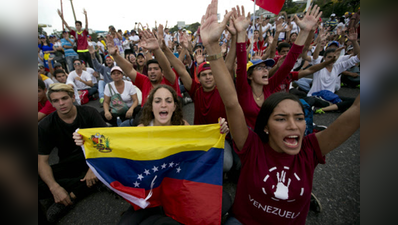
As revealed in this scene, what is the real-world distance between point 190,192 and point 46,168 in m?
1.98

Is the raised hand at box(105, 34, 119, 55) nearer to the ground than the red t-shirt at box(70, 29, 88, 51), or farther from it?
nearer to the ground

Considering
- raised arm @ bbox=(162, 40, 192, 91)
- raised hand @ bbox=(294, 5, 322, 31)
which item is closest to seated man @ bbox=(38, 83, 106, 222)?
raised arm @ bbox=(162, 40, 192, 91)

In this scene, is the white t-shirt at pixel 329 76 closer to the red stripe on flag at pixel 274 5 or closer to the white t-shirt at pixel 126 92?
the red stripe on flag at pixel 274 5

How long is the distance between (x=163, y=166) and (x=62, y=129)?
67.7 inches

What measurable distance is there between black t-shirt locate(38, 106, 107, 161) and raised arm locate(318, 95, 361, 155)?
9.25ft

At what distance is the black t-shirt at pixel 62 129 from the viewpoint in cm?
238

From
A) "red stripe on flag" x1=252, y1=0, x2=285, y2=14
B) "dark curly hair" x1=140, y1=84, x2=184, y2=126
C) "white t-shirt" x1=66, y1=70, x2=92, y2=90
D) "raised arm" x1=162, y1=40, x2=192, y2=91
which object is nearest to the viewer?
"dark curly hair" x1=140, y1=84, x2=184, y2=126

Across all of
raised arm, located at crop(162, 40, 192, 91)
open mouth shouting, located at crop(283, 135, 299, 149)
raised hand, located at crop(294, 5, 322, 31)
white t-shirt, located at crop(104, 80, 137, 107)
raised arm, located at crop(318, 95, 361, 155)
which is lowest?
open mouth shouting, located at crop(283, 135, 299, 149)

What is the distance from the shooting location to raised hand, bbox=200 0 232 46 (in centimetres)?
144

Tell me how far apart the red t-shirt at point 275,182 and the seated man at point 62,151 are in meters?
2.27

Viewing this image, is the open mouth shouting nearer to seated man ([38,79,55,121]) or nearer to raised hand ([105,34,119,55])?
raised hand ([105,34,119,55])

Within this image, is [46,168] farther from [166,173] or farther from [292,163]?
[292,163]

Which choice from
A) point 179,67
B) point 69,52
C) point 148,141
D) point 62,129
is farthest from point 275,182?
point 69,52

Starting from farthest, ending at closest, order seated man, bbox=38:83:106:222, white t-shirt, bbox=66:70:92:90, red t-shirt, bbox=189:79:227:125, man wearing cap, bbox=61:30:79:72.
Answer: man wearing cap, bbox=61:30:79:72, white t-shirt, bbox=66:70:92:90, red t-shirt, bbox=189:79:227:125, seated man, bbox=38:83:106:222
